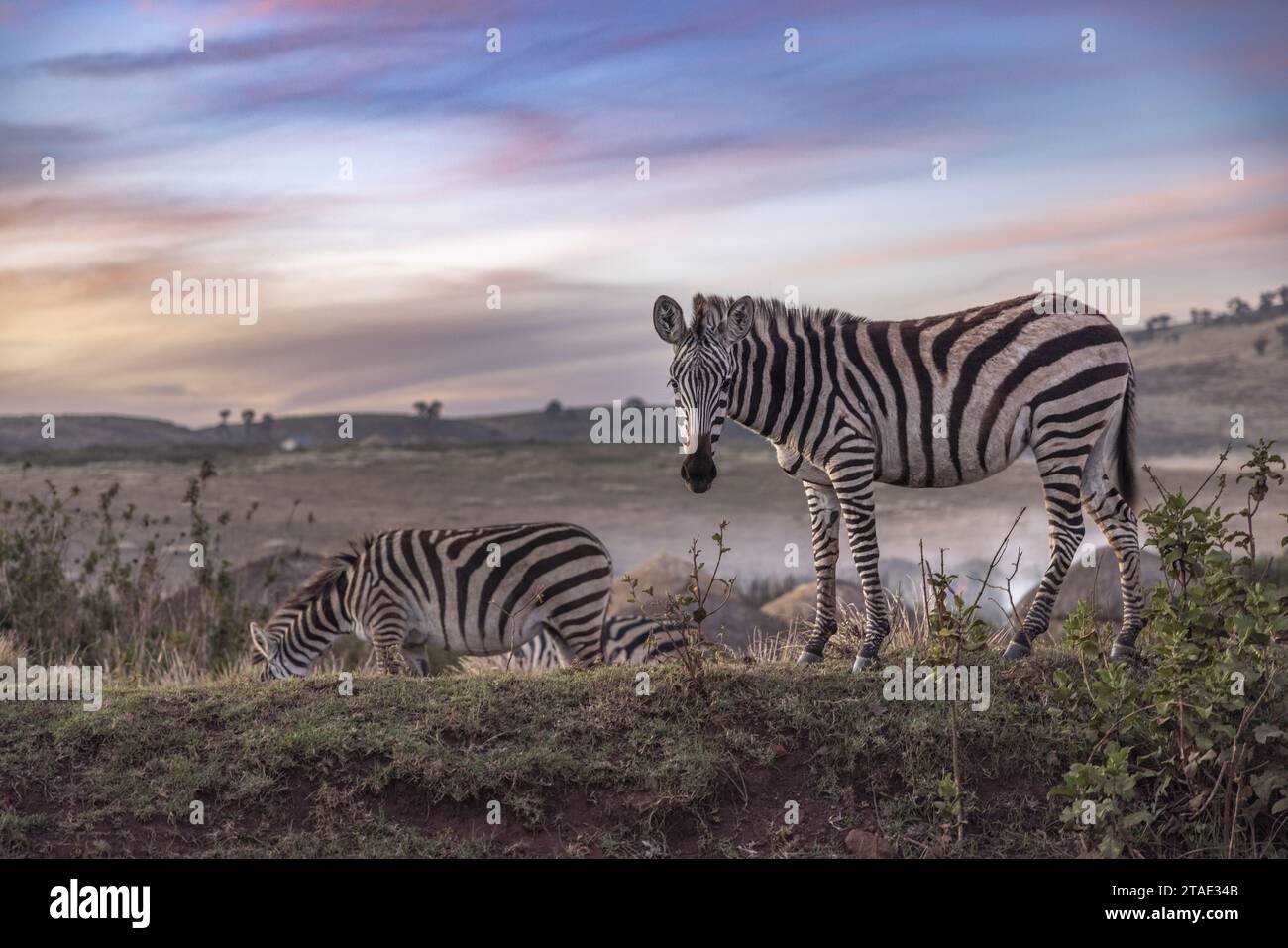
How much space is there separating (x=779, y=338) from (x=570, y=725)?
12.0 ft

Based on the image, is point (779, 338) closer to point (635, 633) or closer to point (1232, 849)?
point (1232, 849)

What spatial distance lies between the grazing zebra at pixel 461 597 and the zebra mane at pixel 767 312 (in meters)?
3.94

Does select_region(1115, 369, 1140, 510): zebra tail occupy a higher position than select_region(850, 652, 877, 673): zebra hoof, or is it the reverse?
select_region(1115, 369, 1140, 510): zebra tail

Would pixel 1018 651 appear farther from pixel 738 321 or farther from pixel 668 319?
pixel 668 319

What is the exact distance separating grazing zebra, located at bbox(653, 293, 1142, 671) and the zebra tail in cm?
1

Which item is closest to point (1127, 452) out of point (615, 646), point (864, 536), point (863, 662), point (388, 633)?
point (864, 536)

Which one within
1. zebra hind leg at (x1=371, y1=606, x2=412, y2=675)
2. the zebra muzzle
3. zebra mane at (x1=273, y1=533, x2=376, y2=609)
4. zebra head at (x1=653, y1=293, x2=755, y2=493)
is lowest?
zebra hind leg at (x1=371, y1=606, x2=412, y2=675)

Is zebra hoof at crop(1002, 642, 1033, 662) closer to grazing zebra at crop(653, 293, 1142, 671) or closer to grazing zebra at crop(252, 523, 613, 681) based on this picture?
grazing zebra at crop(653, 293, 1142, 671)

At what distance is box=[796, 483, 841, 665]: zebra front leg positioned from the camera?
35.0ft

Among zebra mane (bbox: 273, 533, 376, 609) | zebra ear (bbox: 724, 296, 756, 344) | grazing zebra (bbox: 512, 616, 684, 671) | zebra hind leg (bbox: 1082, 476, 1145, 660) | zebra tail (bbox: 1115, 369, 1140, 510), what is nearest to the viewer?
zebra ear (bbox: 724, 296, 756, 344)

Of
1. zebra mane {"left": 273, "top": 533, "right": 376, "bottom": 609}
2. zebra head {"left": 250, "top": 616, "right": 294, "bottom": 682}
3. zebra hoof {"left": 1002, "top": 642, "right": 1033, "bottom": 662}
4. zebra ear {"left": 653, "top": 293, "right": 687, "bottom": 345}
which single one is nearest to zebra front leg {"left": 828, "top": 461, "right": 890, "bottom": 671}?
zebra hoof {"left": 1002, "top": 642, "right": 1033, "bottom": 662}

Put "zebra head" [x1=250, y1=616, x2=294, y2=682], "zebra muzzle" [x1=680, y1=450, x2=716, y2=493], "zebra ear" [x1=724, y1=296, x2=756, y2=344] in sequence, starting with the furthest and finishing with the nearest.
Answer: "zebra head" [x1=250, y1=616, x2=294, y2=682] → "zebra ear" [x1=724, y1=296, x2=756, y2=344] → "zebra muzzle" [x1=680, y1=450, x2=716, y2=493]

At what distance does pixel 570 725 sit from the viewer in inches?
358

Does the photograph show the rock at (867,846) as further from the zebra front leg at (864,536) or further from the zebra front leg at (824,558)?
the zebra front leg at (824,558)
